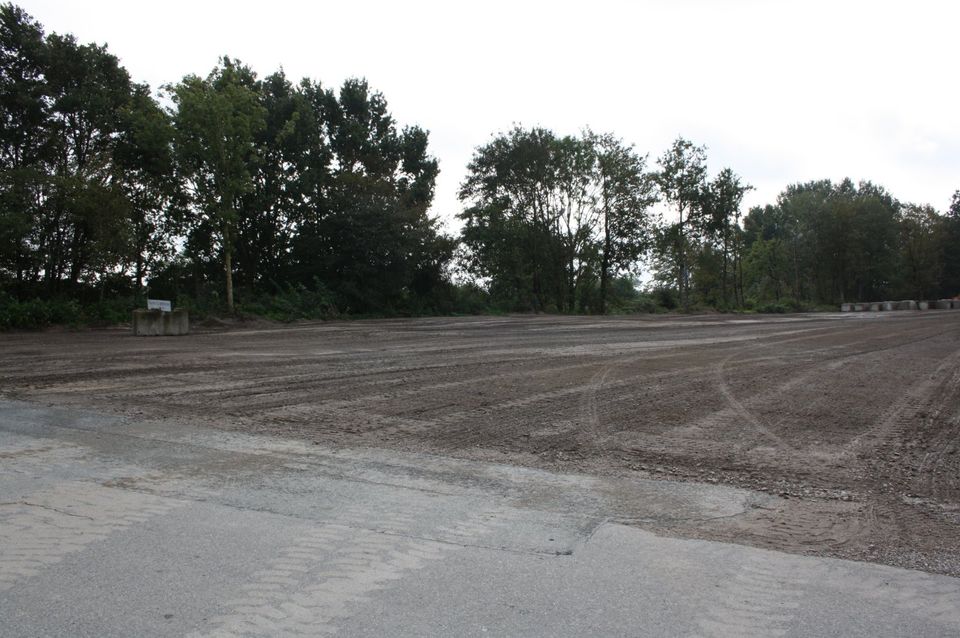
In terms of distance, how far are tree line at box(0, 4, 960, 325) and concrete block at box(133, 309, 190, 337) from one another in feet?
17.4

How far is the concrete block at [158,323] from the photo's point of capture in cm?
1991

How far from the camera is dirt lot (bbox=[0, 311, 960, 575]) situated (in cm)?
385

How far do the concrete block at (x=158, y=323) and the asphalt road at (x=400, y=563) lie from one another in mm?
17004

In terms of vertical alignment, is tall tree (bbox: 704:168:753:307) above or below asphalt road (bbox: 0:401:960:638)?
above

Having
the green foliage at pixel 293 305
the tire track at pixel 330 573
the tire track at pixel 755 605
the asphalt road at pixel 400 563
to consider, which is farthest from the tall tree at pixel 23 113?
the tire track at pixel 755 605

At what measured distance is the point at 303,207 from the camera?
34.1 metres

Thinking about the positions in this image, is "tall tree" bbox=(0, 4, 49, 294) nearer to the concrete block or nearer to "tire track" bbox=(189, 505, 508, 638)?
the concrete block

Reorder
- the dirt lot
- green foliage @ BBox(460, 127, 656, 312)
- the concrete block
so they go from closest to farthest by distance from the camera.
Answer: the dirt lot, the concrete block, green foliage @ BBox(460, 127, 656, 312)

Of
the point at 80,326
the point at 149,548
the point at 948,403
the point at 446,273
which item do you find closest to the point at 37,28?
the point at 80,326

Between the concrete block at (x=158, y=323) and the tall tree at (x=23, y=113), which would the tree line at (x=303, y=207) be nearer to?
the tall tree at (x=23, y=113)

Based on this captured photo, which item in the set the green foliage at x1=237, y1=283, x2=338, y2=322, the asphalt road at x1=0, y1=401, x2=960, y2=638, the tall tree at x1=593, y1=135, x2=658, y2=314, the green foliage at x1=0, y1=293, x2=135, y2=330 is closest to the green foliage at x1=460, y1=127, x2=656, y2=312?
the tall tree at x1=593, y1=135, x2=658, y2=314

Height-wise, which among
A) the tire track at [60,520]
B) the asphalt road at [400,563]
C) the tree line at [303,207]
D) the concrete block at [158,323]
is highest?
the tree line at [303,207]

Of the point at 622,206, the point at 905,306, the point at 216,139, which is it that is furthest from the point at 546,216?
the point at 905,306

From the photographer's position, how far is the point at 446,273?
37938mm
